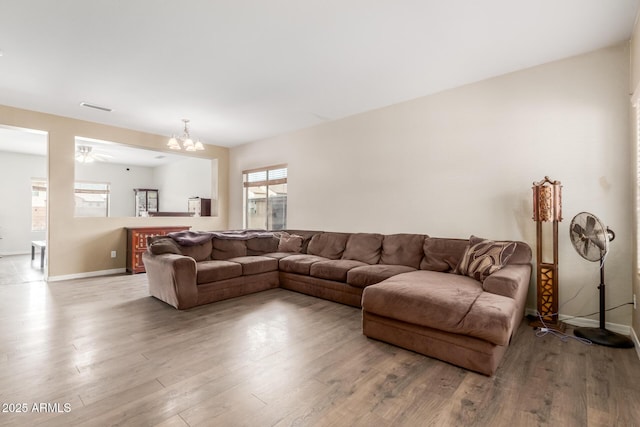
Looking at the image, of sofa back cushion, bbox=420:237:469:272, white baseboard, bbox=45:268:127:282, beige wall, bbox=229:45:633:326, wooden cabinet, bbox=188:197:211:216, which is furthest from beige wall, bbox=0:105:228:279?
sofa back cushion, bbox=420:237:469:272

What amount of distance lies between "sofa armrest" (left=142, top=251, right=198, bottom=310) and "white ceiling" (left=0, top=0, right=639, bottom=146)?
7.25 ft

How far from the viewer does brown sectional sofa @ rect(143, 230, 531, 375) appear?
2152 mm

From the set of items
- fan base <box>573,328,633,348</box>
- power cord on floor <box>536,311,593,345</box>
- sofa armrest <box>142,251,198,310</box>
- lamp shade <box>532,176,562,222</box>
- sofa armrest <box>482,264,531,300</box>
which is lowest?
power cord on floor <box>536,311,593,345</box>

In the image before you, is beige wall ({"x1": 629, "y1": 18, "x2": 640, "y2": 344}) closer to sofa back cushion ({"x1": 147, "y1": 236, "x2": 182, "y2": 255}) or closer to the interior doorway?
sofa back cushion ({"x1": 147, "y1": 236, "x2": 182, "y2": 255})

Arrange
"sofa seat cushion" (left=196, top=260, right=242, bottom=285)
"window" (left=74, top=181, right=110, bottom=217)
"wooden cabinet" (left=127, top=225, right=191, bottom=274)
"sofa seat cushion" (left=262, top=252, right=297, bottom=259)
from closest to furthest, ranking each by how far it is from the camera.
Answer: "sofa seat cushion" (left=196, top=260, right=242, bottom=285) < "sofa seat cushion" (left=262, top=252, right=297, bottom=259) < "wooden cabinet" (left=127, top=225, right=191, bottom=274) < "window" (left=74, top=181, right=110, bottom=217)

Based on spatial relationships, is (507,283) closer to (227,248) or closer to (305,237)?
(305,237)

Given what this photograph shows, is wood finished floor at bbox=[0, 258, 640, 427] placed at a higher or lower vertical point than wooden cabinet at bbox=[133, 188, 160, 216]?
lower

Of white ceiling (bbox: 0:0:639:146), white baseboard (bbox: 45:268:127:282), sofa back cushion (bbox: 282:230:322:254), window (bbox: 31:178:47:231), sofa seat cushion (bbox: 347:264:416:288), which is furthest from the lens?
window (bbox: 31:178:47:231)

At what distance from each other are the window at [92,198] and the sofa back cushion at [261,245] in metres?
7.31

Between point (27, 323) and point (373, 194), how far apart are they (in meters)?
4.36

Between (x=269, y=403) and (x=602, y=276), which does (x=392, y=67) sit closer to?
(x=602, y=276)

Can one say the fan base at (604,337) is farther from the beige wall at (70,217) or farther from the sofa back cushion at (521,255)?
the beige wall at (70,217)

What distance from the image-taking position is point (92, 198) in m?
9.34

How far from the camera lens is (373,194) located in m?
4.61
